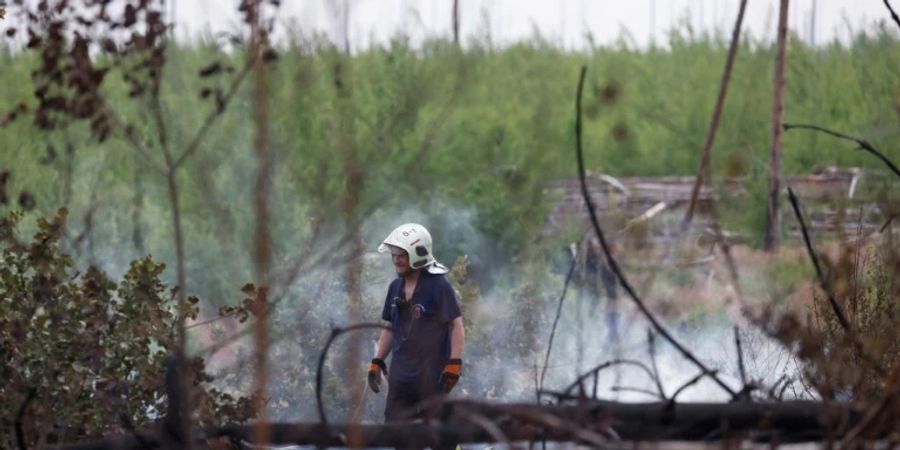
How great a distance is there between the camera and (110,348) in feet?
21.5

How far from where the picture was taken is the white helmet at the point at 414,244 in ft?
28.3

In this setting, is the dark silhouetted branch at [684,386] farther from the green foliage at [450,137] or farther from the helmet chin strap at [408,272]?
the green foliage at [450,137]

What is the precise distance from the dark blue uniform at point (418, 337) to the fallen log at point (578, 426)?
16.2 ft

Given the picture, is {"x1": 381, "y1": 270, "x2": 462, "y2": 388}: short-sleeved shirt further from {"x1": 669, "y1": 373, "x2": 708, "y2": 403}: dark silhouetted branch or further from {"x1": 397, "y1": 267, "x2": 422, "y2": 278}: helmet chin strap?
{"x1": 669, "y1": 373, "x2": 708, "y2": 403}: dark silhouetted branch

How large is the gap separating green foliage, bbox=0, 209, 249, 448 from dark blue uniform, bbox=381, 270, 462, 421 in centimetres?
213

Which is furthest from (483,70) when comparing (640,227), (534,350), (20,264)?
(20,264)

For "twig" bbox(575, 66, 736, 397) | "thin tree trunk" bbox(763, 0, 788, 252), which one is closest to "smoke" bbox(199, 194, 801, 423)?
"thin tree trunk" bbox(763, 0, 788, 252)

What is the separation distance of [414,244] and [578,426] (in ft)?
18.0

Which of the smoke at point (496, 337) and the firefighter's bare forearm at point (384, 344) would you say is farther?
the smoke at point (496, 337)

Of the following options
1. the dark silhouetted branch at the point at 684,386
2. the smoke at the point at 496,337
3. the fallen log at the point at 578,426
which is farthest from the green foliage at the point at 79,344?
the smoke at the point at 496,337

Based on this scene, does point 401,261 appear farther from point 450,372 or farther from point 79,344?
point 79,344

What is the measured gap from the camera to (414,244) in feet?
28.3

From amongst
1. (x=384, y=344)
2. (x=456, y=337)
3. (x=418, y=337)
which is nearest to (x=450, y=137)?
(x=384, y=344)

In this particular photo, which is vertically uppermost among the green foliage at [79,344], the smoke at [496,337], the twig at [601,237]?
the twig at [601,237]
